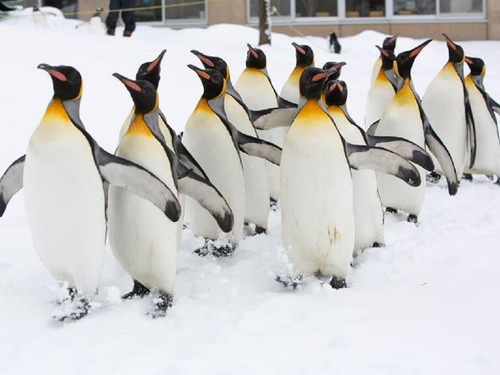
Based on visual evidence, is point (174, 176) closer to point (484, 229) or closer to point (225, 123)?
point (225, 123)

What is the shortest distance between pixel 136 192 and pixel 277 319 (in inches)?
28.9

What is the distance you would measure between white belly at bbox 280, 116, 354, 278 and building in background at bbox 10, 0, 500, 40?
12.6m

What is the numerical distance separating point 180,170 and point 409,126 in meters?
1.65

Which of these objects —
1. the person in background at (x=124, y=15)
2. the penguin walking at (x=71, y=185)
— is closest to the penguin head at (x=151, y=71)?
the penguin walking at (x=71, y=185)

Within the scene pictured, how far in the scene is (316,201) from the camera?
329cm

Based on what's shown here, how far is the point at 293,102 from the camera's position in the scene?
478 centimetres

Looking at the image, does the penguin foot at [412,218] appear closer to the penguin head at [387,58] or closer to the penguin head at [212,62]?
the penguin head at [387,58]

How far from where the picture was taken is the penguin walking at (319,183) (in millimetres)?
3248

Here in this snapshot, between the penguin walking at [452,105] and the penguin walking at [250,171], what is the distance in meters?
1.64

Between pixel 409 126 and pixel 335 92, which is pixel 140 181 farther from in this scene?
pixel 409 126

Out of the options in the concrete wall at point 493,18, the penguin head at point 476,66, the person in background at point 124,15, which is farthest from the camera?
the concrete wall at point 493,18

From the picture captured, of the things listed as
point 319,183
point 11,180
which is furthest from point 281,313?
point 11,180

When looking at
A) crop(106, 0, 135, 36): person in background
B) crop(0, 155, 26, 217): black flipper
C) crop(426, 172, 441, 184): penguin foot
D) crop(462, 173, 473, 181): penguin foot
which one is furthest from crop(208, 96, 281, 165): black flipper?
crop(106, 0, 135, 36): person in background

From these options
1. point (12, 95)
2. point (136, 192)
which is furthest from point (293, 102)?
point (12, 95)
